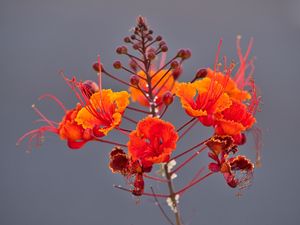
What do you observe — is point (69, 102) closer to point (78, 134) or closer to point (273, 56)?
point (273, 56)

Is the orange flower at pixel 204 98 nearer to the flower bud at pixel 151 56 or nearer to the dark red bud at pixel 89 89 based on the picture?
the flower bud at pixel 151 56

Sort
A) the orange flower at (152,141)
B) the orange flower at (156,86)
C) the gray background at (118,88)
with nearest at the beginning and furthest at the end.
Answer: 1. the orange flower at (152,141)
2. the orange flower at (156,86)
3. the gray background at (118,88)

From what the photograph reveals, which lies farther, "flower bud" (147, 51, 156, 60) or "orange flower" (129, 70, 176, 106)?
"orange flower" (129, 70, 176, 106)

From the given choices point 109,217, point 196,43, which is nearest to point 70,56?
point 196,43

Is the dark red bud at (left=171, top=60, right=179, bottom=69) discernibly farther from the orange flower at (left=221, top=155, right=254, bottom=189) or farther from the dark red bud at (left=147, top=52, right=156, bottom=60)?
the orange flower at (left=221, top=155, right=254, bottom=189)

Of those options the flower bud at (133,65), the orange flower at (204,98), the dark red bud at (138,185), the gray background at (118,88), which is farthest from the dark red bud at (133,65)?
the gray background at (118,88)

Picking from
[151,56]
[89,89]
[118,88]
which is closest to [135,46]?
[151,56]

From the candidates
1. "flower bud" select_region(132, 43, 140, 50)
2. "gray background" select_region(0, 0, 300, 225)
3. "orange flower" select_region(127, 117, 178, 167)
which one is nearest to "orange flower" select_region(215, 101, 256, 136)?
"orange flower" select_region(127, 117, 178, 167)
